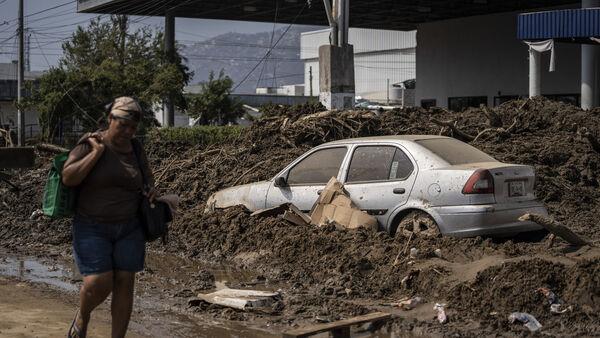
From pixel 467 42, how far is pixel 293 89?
71685mm

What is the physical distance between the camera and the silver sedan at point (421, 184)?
9406 mm

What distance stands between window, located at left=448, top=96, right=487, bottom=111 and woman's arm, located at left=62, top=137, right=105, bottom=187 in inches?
1453

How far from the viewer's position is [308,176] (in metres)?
11.1

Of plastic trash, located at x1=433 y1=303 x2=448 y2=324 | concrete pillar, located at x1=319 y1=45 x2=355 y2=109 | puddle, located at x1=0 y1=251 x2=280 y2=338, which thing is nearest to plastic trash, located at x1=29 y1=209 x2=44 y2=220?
puddle, located at x1=0 y1=251 x2=280 y2=338

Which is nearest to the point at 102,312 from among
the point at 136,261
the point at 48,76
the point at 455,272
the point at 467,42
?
the point at 136,261

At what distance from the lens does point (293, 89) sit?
114 m

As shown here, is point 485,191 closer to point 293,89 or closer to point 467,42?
point 467,42

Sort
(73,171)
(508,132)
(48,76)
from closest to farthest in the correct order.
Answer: (73,171) → (508,132) → (48,76)

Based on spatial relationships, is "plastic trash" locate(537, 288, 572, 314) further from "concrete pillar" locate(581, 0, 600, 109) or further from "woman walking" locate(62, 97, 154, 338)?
"concrete pillar" locate(581, 0, 600, 109)

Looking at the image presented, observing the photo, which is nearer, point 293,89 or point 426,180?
point 426,180

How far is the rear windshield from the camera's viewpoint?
1008cm

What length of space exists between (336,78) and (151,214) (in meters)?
13.0

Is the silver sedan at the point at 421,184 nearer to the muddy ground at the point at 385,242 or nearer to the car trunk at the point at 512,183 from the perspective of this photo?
the car trunk at the point at 512,183

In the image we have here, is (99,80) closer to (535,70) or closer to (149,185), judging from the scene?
(535,70)
